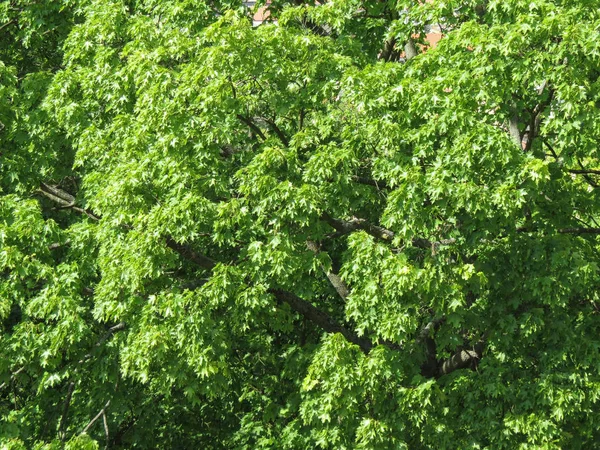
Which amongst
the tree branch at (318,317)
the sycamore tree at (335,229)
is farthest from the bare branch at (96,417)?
the tree branch at (318,317)

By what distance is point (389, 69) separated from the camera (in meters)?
13.4

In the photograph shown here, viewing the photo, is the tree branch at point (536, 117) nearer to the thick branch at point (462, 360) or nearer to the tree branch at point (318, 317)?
the thick branch at point (462, 360)

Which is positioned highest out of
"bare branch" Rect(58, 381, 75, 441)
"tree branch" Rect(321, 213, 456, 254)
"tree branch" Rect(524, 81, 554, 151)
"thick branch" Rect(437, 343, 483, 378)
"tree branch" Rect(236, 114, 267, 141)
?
"tree branch" Rect(236, 114, 267, 141)

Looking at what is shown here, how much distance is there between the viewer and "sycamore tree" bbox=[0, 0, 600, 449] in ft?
40.5

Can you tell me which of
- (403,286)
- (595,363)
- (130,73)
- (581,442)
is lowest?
(581,442)

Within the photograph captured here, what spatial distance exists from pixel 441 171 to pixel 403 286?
1.41 m

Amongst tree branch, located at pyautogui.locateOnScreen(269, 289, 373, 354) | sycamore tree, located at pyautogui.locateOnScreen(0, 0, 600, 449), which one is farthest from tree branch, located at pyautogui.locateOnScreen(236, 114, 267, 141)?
tree branch, located at pyautogui.locateOnScreen(269, 289, 373, 354)

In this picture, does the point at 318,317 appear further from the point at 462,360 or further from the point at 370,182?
the point at 370,182

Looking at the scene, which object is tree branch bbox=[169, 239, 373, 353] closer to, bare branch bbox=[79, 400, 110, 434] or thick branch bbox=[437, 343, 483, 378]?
thick branch bbox=[437, 343, 483, 378]

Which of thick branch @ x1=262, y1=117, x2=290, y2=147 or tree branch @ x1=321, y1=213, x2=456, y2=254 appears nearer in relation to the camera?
tree branch @ x1=321, y1=213, x2=456, y2=254

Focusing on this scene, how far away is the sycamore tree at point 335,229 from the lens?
12352mm

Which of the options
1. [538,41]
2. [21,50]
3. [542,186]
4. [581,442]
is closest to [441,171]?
[542,186]

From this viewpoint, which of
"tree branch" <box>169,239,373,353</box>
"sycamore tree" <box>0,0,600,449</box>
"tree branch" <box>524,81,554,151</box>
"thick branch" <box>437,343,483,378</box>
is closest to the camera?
"sycamore tree" <box>0,0,600,449</box>

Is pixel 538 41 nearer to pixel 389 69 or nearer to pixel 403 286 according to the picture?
pixel 389 69
